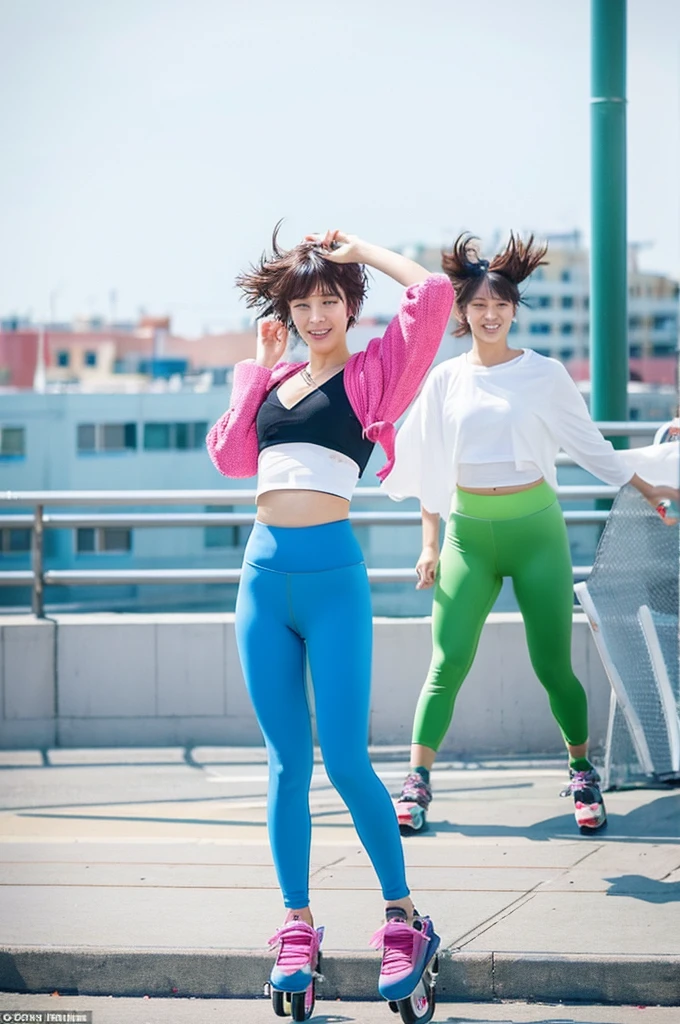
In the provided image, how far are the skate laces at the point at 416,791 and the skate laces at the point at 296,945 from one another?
1.69 m

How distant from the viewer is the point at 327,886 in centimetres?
481

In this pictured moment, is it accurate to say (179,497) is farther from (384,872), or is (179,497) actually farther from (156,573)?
(384,872)

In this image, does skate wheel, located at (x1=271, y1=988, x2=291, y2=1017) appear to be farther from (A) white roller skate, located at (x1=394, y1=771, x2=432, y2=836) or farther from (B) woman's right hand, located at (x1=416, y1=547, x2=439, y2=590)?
(B) woman's right hand, located at (x1=416, y1=547, x2=439, y2=590)

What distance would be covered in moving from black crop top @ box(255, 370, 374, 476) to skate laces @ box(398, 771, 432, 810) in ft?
6.23

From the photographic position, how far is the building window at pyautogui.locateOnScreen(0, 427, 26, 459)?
341 feet

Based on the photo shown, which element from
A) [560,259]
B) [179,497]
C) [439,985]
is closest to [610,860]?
[439,985]

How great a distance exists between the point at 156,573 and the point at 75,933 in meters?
3.43

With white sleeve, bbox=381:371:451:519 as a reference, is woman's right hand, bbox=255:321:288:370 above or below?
above

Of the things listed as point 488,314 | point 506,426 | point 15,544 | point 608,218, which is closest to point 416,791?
point 506,426

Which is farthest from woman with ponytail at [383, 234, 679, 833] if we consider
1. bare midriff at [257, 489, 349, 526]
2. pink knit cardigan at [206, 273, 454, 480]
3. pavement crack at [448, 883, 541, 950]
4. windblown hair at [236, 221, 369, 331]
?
bare midriff at [257, 489, 349, 526]

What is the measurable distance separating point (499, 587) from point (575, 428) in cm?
70

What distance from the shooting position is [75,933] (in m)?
4.34

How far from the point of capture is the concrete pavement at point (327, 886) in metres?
4.08

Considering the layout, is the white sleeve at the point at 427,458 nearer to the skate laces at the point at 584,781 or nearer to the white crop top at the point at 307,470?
the skate laces at the point at 584,781
